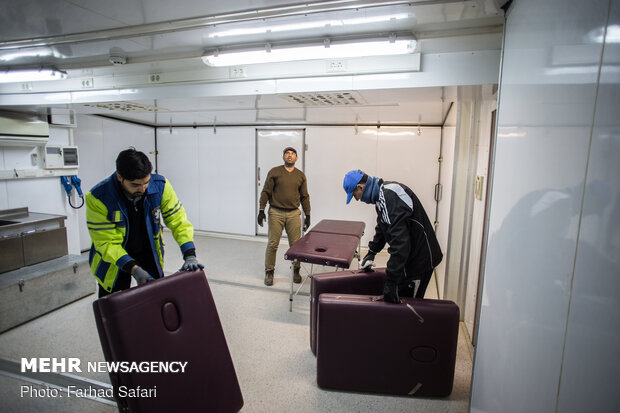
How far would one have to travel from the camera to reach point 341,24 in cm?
207

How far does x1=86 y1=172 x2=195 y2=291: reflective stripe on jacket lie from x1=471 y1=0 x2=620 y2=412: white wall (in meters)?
1.72

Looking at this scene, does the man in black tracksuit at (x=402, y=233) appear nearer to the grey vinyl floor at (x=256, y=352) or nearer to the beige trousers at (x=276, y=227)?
the grey vinyl floor at (x=256, y=352)

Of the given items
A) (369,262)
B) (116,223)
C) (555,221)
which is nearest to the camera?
(555,221)

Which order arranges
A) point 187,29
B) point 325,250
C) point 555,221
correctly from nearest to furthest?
point 555,221 < point 187,29 < point 325,250

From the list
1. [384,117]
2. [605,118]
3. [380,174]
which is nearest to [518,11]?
[605,118]

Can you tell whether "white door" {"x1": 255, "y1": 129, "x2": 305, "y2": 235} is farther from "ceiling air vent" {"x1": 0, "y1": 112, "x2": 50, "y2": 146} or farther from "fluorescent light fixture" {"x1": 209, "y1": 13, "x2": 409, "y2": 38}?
"fluorescent light fixture" {"x1": 209, "y1": 13, "x2": 409, "y2": 38}

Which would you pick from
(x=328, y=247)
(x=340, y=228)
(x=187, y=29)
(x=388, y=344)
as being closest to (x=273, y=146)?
(x=340, y=228)

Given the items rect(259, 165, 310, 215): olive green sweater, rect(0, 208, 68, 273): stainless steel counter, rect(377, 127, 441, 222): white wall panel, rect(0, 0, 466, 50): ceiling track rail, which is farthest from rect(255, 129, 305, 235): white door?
rect(0, 0, 466, 50): ceiling track rail

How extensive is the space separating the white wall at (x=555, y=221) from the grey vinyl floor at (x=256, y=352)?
0.83 metres

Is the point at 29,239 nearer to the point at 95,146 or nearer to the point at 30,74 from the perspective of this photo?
the point at 30,74

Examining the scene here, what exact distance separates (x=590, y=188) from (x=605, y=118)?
17 centimetres

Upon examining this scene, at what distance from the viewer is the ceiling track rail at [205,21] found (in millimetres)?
1759

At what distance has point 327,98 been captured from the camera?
3035 millimetres

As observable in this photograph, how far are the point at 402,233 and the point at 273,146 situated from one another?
433 centimetres
